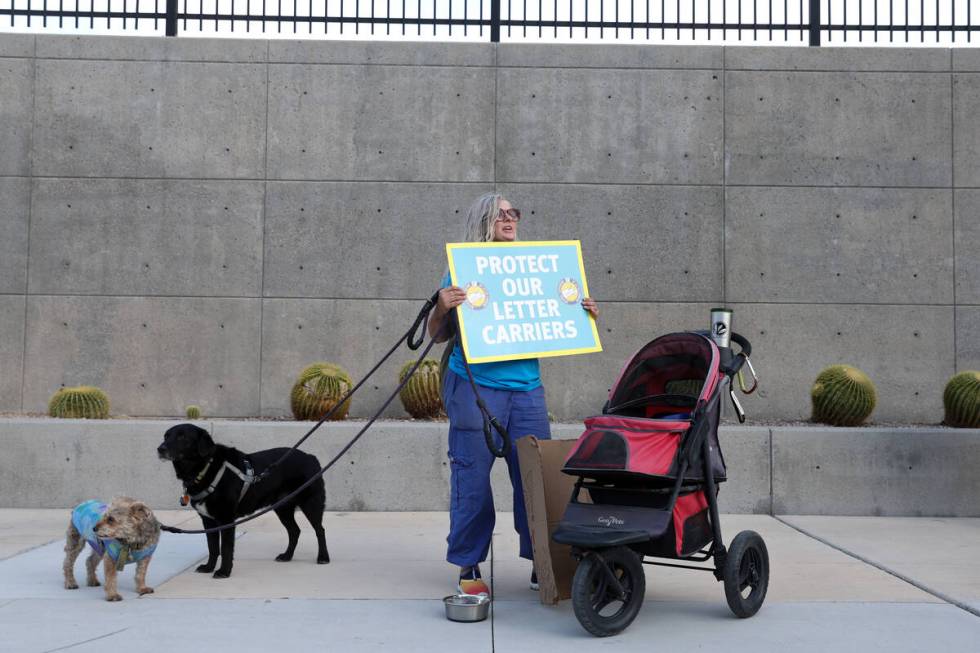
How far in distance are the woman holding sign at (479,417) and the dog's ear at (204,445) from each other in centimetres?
132

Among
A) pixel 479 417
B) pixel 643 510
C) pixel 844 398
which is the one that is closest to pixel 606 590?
pixel 643 510

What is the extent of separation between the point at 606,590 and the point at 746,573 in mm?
706

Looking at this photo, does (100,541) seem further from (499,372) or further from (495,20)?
(495,20)

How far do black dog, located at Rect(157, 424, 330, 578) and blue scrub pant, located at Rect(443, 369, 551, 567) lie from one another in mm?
1274

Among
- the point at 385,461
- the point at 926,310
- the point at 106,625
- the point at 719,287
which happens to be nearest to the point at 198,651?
the point at 106,625

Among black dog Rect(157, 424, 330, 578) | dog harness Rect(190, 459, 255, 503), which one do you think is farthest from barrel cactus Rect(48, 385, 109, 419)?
dog harness Rect(190, 459, 255, 503)

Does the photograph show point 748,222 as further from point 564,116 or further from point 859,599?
point 859,599

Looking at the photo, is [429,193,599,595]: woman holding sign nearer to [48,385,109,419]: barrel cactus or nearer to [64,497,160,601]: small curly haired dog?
[64,497,160,601]: small curly haired dog

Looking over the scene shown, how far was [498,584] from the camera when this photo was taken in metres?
4.89

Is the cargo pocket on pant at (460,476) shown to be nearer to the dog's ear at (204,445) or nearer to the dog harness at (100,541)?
the dog's ear at (204,445)

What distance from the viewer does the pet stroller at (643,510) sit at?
376 centimetres

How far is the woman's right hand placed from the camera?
4.35 meters

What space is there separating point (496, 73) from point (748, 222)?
2.99 meters

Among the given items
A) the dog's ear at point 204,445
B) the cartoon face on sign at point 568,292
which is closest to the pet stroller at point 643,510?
the cartoon face on sign at point 568,292
